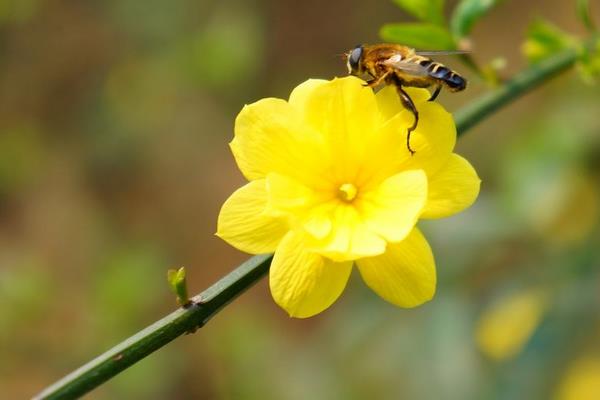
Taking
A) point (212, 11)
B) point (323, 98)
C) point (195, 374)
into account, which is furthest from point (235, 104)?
point (323, 98)

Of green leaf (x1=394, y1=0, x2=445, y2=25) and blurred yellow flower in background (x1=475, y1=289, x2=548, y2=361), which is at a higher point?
green leaf (x1=394, y1=0, x2=445, y2=25)

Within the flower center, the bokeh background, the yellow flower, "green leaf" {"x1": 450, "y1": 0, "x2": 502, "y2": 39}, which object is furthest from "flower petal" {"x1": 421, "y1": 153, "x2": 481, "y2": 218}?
the bokeh background

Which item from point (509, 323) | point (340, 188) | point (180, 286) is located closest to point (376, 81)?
point (340, 188)

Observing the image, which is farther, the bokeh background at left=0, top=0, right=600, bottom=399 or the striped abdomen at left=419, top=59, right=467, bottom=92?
the bokeh background at left=0, top=0, right=600, bottom=399

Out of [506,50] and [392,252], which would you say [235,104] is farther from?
[392,252]

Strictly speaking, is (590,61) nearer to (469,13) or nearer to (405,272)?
(469,13)

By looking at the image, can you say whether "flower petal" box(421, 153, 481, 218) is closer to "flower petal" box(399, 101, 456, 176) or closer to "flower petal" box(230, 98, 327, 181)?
"flower petal" box(399, 101, 456, 176)
